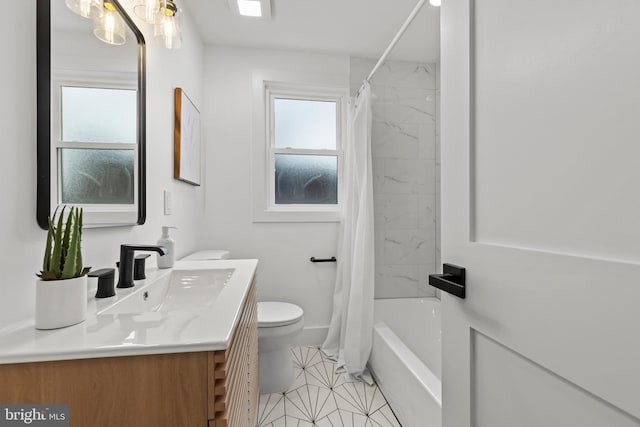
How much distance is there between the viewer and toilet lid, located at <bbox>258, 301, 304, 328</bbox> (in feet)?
5.72

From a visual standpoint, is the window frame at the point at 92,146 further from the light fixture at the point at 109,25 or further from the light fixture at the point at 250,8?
the light fixture at the point at 250,8

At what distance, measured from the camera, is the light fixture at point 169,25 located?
1283 millimetres

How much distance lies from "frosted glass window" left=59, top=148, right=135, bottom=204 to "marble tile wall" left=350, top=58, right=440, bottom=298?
1695mm

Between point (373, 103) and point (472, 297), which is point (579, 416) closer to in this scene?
point (472, 297)

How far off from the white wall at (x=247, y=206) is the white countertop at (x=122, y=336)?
5.06 feet

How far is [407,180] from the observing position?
242 centimetres

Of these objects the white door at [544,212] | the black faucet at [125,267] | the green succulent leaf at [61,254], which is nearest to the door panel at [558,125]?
the white door at [544,212]

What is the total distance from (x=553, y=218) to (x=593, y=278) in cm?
11

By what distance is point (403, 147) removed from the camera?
2416 millimetres

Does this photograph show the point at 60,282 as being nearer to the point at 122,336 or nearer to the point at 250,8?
the point at 122,336

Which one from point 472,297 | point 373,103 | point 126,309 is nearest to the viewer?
point 472,297

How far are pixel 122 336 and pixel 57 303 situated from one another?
184 mm

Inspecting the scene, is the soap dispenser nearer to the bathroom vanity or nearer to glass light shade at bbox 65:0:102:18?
the bathroom vanity

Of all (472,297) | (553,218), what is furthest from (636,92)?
(472,297)
